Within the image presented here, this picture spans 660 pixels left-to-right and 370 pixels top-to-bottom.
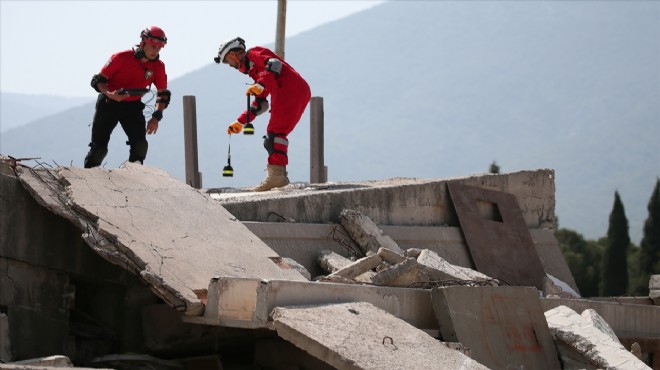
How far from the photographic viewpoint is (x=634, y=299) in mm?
14625

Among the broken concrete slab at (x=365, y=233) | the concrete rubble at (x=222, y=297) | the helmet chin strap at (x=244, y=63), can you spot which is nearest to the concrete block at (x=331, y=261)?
the concrete rubble at (x=222, y=297)

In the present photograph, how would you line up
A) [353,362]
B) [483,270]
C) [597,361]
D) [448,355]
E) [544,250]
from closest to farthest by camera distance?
[353,362] → [448,355] → [597,361] → [483,270] → [544,250]

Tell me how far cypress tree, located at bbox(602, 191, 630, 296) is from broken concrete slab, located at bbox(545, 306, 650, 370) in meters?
38.2

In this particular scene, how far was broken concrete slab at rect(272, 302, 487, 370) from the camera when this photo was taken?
826cm

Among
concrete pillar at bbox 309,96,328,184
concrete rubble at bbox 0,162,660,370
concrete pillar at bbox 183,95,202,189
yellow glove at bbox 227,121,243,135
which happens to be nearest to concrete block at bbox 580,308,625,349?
concrete rubble at bbox 0,162,660,370

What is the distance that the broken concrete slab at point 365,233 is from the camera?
490 inches

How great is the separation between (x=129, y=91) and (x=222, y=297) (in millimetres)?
4546

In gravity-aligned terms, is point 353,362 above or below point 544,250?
below

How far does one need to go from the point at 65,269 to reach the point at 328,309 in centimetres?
200

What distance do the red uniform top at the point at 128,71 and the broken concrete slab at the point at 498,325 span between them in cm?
432

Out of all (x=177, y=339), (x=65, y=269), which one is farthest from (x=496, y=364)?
(x=65, y=269)

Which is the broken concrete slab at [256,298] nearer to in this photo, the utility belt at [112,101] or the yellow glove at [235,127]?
the utility belt at [112,101]

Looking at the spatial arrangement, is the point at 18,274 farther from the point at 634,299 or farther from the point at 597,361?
the point at 634,299

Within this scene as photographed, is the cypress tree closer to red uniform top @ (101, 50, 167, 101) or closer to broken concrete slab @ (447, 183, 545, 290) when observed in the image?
broken concrete slab @ (447, 183, 545, 290)
